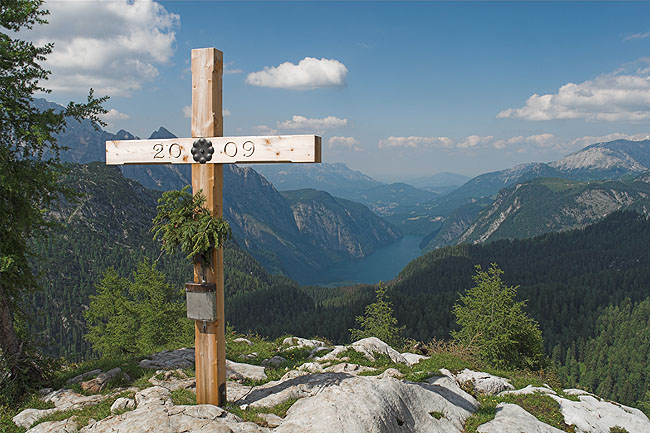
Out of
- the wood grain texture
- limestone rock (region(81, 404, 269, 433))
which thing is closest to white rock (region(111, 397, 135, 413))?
limestone rock (region(81, 404, 269, 433))

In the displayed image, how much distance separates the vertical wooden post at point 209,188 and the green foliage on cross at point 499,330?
97.4 ft

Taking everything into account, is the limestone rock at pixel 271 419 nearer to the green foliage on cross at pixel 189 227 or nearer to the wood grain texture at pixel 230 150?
the green foliage on cross at pixel 189 227

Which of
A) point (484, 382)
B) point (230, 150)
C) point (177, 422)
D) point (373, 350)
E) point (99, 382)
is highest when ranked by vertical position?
point (230, 150)

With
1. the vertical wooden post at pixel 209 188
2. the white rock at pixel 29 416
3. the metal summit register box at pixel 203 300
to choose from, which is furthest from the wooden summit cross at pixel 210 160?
the white rock at pixel 29 416

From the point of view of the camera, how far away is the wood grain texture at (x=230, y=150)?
8.27 m

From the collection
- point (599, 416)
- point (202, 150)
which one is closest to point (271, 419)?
point (202, 150)

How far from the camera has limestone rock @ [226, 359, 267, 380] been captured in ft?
42.0

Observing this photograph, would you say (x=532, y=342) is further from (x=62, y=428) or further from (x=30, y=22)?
(x=30, y=22)

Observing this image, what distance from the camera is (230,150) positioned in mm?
8852

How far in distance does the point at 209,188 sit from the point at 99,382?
840 centimetres

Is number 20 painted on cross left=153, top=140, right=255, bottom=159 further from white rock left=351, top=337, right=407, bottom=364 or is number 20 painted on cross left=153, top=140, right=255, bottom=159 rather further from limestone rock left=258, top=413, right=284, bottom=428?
white rock left=351, top=337, right=407, bottom=364

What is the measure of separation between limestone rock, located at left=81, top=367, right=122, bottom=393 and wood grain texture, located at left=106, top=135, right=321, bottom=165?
742 cm

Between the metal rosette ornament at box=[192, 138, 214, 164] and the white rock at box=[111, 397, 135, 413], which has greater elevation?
the metal rosette ornament at box=[192, 138, 214, 164]

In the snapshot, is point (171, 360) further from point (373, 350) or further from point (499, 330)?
point (499, 330)
